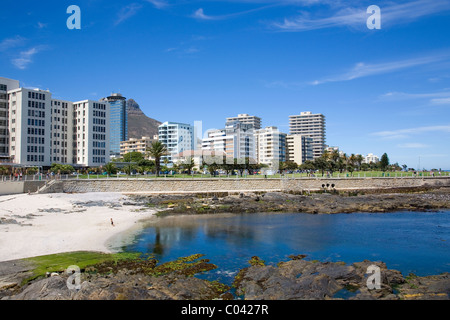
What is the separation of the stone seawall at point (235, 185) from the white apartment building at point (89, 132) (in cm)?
4314

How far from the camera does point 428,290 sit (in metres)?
14.1

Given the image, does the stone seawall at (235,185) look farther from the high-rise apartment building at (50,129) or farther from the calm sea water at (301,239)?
the high-rise apartment building at (50,129)

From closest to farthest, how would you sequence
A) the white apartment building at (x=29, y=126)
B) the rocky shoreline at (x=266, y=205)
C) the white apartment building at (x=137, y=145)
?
1. the rocky shoreline at (x=266, y=205)
2. the white apartment building at (x=29, y=126)
3. the white apartment building at (x=137, y=145)

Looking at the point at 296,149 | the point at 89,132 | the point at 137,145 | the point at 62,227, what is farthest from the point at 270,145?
the point at 62,227

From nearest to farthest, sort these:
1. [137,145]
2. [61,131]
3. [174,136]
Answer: [61,131], [174,136], [137,145]

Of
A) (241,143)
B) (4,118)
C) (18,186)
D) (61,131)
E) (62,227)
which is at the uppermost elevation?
(4,118)

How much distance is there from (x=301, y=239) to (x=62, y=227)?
19.5 m

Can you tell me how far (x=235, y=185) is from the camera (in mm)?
64000

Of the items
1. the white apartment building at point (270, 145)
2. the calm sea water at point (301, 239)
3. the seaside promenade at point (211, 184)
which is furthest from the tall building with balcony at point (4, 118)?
the white apartment building at point (270, 145)

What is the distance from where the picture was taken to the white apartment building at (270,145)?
571 ft

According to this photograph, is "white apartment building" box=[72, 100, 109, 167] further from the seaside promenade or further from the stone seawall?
the stone seawall

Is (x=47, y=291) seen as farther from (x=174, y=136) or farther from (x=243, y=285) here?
(x=174, y=136)

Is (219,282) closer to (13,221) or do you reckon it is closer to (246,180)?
(13,221)

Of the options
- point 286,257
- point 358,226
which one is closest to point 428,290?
point 286,257
